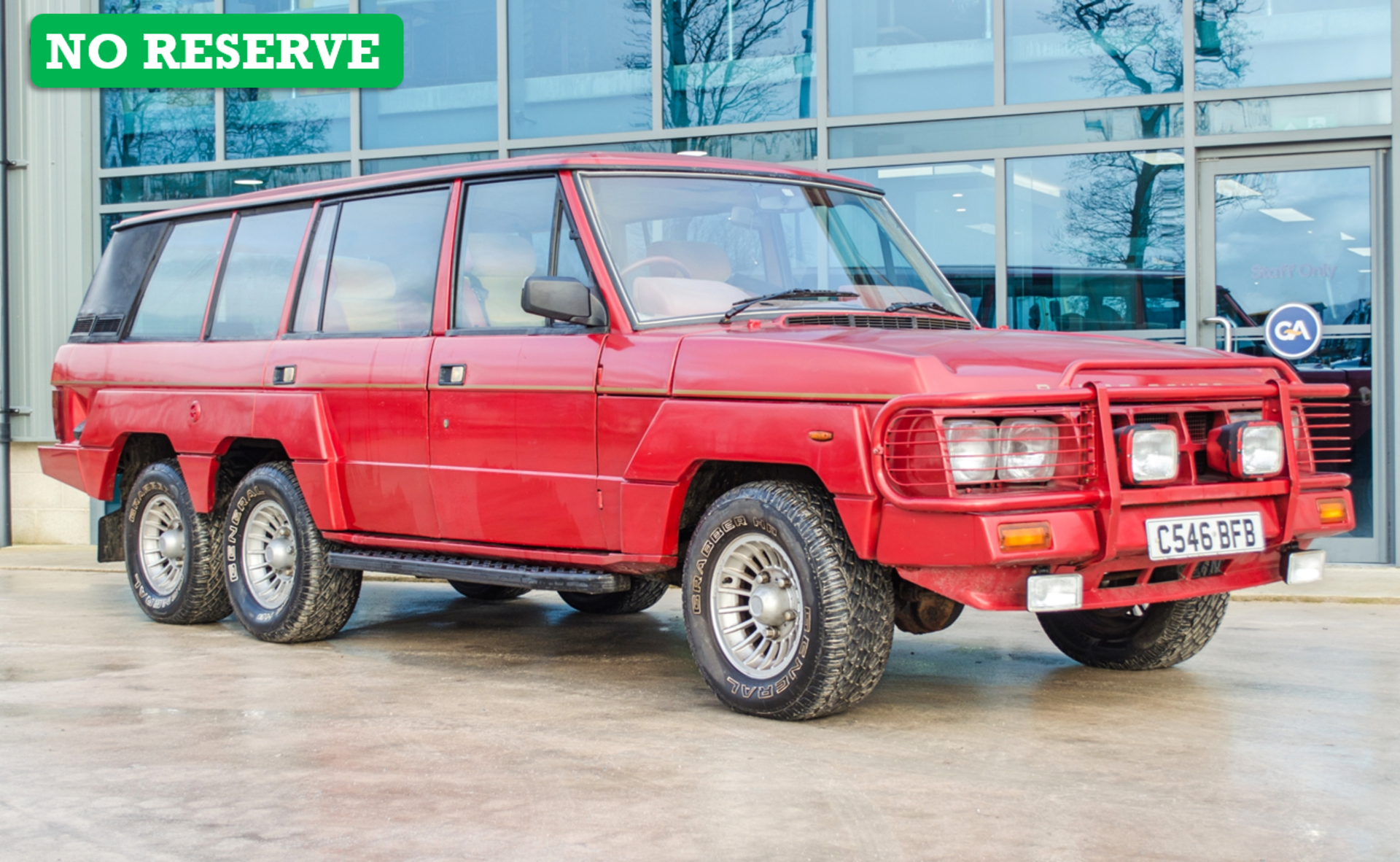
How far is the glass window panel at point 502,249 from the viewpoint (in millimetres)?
6266

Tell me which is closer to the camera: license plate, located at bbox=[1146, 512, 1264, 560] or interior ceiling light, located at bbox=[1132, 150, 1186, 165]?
license plate, located at bbox=[1146, 512, 1264, 560]

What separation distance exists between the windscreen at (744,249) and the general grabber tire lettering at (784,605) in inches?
39.5

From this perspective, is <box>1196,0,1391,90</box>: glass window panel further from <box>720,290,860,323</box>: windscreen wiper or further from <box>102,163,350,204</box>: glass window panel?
<box>102,163,350,204</box>: glass window panel

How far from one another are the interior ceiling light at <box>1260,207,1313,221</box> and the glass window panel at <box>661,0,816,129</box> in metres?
3.40

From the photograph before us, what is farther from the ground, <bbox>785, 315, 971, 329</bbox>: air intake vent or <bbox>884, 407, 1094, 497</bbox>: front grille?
<bbox>785, 315, 971, 329</bbox>: air intake vent

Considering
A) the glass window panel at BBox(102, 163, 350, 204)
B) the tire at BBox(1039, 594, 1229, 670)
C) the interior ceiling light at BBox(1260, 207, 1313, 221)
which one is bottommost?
the tire at BBox(1039, 594, 1229, 670)

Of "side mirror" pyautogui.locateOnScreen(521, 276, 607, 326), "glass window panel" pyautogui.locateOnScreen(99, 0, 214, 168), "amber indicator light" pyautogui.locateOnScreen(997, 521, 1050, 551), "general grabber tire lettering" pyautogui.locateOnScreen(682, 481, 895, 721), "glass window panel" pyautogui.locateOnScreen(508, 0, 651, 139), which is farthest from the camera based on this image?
"glass window panel" pyautogui.locateOnScreen(99, 0, 214, 168)

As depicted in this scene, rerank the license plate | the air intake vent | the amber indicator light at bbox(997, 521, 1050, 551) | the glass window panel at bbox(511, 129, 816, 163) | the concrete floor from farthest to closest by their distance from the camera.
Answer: the glass window panel at bbox(511, 129, 816, 163) < the air intake vent < the license plate < the amber indicator light at bbox(997, 521, 1050, 551) < the concrete floor

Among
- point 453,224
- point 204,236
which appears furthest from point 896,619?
point 204,236

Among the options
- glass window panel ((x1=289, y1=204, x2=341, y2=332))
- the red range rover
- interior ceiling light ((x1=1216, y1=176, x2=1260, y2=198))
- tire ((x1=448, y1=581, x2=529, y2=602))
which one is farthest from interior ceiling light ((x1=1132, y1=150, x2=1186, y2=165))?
glass window panel ((x1=289, y1=204, x2=341, y2=332))

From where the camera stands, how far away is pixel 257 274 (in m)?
7.75

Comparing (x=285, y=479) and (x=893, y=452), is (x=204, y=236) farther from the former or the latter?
(x=893, y=452)

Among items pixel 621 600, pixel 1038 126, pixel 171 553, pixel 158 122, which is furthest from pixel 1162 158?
pixel 158 122

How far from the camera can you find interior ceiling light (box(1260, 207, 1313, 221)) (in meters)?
10.1
